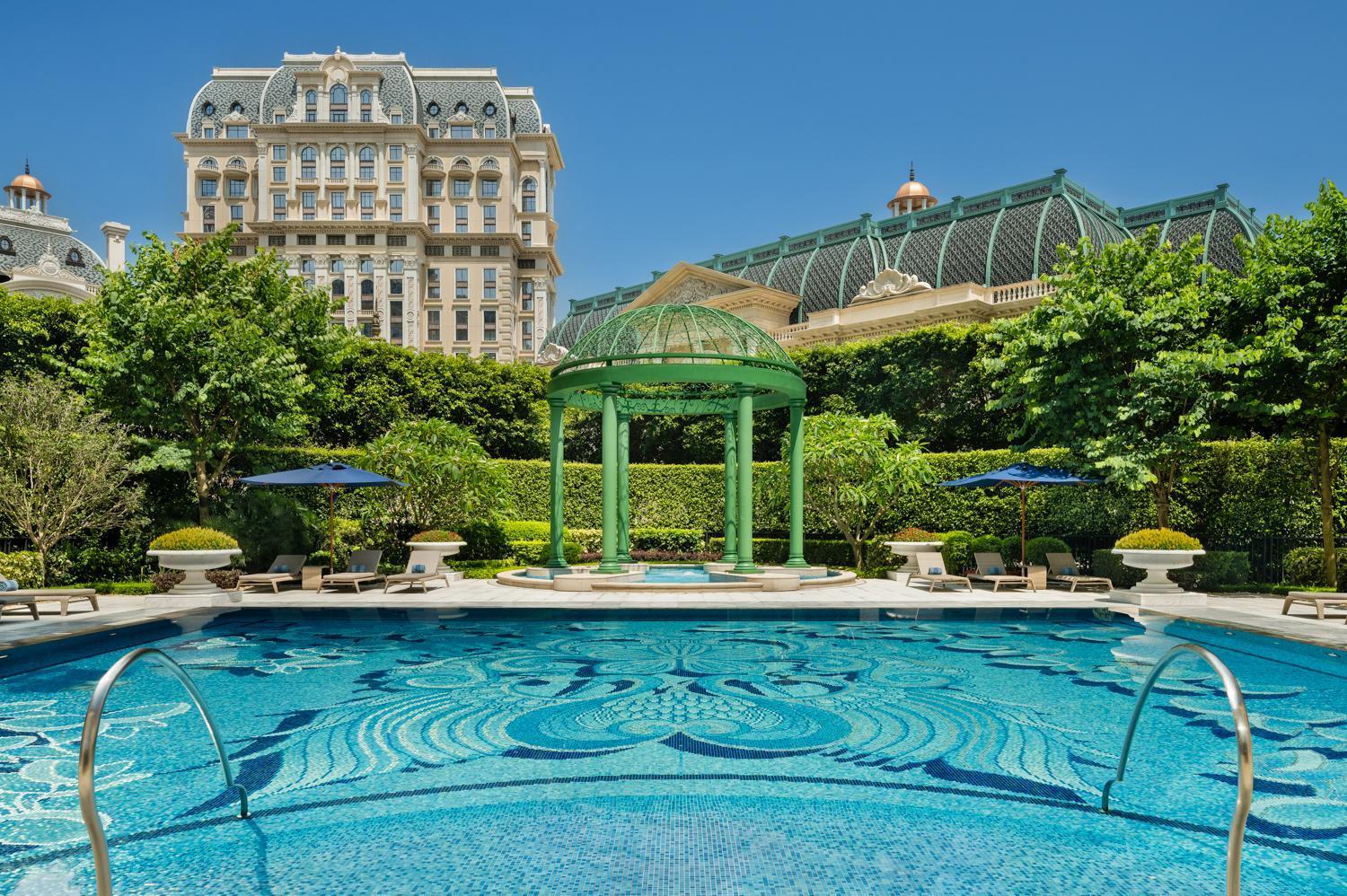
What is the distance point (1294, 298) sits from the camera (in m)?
16.0

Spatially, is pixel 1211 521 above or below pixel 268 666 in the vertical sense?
above

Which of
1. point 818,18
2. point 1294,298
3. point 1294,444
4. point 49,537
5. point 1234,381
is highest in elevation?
point 818,18

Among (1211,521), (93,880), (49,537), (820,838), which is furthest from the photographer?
(1211,521)

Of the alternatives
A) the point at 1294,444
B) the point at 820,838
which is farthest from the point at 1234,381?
the point at 820,838

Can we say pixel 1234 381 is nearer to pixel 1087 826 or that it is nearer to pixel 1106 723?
pixel 1106 723

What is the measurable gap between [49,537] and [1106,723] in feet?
57.7

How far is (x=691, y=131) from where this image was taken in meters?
18.9

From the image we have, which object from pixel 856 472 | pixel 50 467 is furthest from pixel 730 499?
pixel 50 467

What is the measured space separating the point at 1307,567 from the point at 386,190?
79.2m

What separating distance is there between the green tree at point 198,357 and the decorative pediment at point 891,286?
89.3 feet

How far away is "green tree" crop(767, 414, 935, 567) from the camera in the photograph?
1920 centimetres

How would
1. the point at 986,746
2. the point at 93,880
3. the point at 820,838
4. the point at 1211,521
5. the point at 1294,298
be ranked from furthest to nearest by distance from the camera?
the point at 1211,521 → the point at 1294,298 → the point at 986,746 → the point at 820,838 → the point at 93,880

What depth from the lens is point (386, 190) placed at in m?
77.3

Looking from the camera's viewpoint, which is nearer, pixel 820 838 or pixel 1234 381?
pixel 820 838
